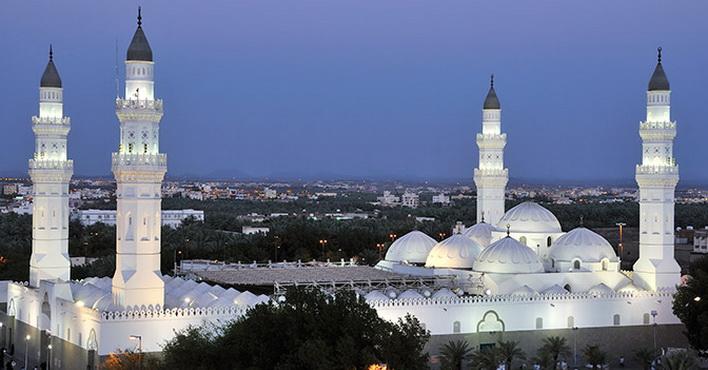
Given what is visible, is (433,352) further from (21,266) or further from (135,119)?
(21,266)

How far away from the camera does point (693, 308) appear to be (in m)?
40.8

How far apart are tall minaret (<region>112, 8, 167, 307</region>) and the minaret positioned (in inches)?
328

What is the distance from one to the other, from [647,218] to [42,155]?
20913 mm

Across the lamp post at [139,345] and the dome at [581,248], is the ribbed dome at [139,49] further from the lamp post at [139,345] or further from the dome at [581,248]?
the dome at [581,248]

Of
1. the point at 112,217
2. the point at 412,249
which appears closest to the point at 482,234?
the point at 412,249

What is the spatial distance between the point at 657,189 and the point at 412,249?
30.1 feet

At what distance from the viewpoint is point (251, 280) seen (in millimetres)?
42844

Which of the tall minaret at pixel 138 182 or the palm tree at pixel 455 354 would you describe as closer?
the tall minaret at pixel 138 182

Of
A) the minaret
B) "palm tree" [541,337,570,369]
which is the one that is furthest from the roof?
"palm tree" [541,337,570,369]

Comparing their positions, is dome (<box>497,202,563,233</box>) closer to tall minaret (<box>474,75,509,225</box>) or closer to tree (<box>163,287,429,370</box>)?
tall minaret (<box>474,75,509,225</box>)

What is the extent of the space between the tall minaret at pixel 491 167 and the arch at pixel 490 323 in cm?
1132

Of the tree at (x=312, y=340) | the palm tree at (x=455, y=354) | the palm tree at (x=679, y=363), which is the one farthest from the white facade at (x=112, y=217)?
the tree at (x=312, y=340)

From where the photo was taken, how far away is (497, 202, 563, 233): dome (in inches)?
1799

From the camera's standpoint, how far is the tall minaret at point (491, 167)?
5166cm
